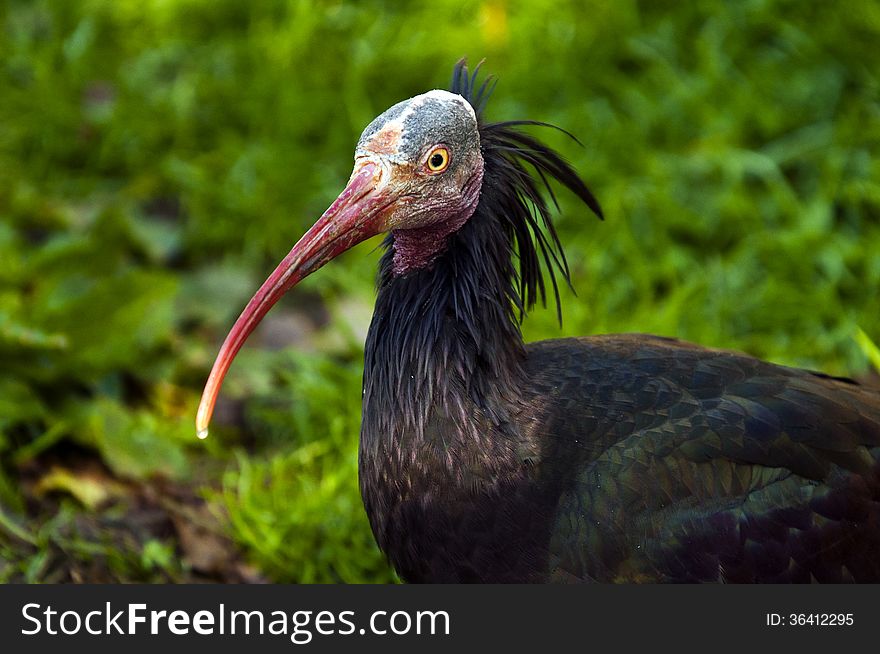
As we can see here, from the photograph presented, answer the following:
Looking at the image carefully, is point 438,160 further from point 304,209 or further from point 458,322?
point 304,209

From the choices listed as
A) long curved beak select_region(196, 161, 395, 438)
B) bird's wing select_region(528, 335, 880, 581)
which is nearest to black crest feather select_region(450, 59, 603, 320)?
bird's wing select_region(528, 335, 880, 581)

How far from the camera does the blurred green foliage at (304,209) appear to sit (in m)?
4.20

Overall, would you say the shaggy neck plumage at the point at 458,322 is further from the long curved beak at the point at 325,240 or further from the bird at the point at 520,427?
the long curved beak at the point at 325,240

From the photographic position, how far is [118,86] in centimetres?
580

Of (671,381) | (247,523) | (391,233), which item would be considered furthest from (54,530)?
(671,381)

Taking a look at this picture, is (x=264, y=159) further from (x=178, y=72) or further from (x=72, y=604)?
(x=72, y=604)

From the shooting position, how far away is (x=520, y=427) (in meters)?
2.99

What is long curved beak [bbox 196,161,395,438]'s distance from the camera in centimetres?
284

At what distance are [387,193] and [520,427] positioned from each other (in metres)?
0.66

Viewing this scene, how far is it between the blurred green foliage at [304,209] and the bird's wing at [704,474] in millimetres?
1038

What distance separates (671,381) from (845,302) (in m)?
2.18

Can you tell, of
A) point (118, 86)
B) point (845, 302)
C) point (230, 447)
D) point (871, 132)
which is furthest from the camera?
point (118, 86)

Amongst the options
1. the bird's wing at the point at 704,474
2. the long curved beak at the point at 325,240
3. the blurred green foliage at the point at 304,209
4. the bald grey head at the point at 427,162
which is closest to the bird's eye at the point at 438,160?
the bald grey head at the point at 427,162

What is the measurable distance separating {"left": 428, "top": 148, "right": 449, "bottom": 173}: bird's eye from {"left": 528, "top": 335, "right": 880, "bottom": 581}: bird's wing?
595mm
